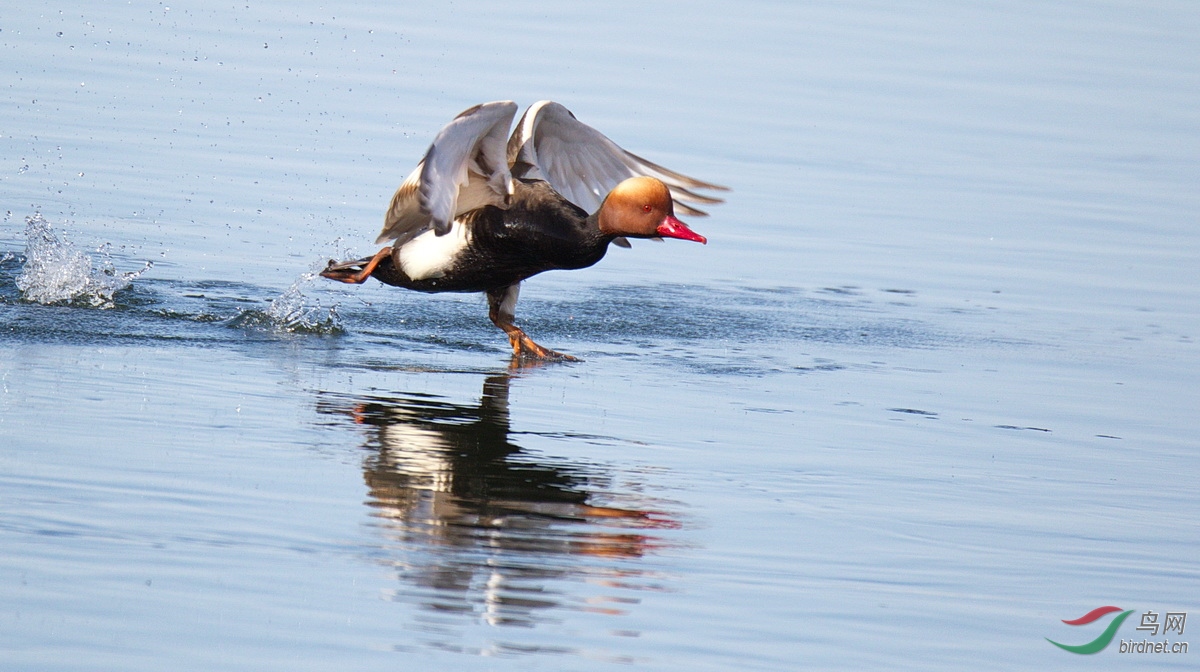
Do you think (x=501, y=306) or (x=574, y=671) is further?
(x=501, y=306)

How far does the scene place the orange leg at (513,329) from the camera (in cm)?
900

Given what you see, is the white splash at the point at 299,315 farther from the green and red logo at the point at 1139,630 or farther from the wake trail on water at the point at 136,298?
the green and red logo at the point at 1139,630

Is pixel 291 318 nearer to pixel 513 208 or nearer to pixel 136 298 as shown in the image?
pixel 136 298

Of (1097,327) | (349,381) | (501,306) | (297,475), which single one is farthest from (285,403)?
(1097,327)

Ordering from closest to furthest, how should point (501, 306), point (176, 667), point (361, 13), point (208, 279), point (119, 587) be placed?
1. point (176, 667)
2. point (119, 587)
3. point (501, 306)
4. point (208, 279)
5. point (361, 13)

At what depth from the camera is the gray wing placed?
9.66 meters

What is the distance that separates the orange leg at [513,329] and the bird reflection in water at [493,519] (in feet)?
4.52

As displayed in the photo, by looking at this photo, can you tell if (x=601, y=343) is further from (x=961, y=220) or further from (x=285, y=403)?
(x=961, y=220)

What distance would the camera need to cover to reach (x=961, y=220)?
43.7ft

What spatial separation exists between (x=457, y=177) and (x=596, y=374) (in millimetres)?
1168

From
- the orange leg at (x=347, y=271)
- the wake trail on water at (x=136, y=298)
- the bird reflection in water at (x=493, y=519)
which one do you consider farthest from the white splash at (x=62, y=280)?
the bird reflection in water at (x=493, y=519)

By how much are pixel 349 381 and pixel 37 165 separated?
5483mm

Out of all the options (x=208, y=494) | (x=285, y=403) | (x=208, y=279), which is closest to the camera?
(x=208, y=494)

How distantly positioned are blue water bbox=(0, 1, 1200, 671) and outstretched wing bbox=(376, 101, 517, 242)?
635 millimetres
